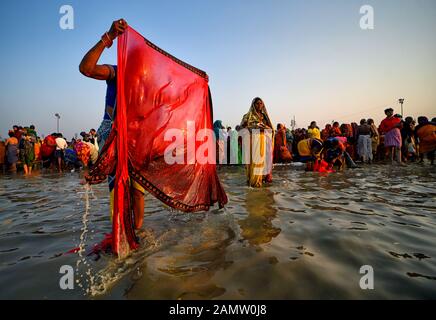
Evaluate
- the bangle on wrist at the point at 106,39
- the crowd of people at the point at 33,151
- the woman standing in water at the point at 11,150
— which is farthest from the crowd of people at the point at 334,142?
the woman standing in water at the point at 11,150

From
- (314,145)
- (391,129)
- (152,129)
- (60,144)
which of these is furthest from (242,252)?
(60,144)

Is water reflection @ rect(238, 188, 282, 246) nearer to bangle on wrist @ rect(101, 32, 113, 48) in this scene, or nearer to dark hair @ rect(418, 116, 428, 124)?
bangle on wrist @ rect(101, 32, 113, 48)

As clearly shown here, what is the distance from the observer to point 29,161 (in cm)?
1134

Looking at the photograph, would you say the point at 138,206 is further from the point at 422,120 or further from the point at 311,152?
the point at 422,120

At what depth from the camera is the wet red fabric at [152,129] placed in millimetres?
2269

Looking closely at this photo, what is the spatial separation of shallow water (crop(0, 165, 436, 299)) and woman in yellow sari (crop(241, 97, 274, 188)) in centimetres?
174

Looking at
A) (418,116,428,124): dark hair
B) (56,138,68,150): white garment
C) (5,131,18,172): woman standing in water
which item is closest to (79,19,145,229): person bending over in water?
(56,138,68,150): white garment

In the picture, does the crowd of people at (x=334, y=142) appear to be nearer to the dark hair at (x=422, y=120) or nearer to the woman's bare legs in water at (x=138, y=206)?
the dark hair at (x=422, y=120)

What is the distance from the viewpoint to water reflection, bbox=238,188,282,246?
8.82 feet

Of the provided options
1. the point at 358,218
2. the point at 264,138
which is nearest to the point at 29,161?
the point at 264,138

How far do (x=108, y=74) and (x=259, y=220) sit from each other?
2.28m

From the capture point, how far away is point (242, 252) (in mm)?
2312
